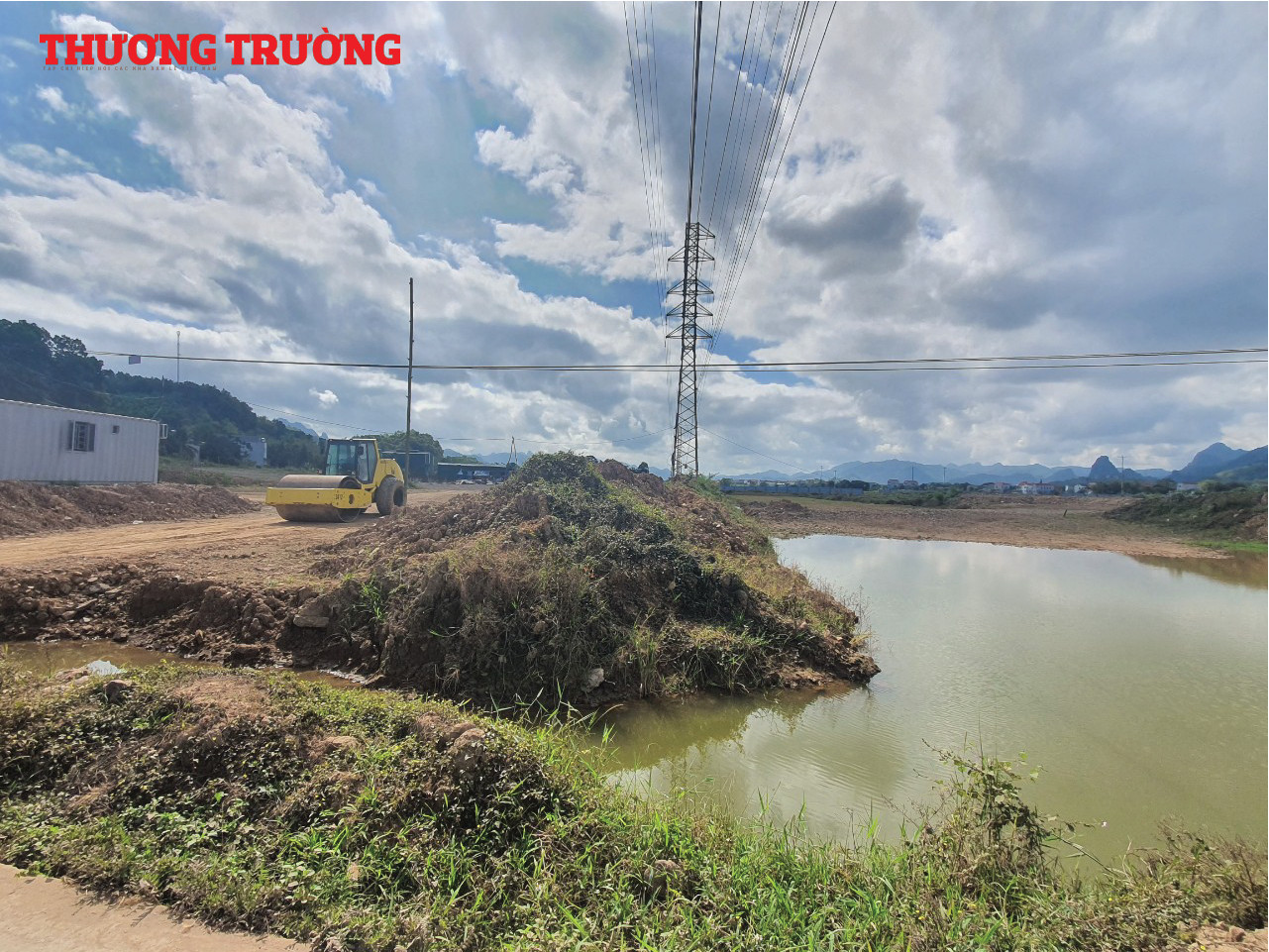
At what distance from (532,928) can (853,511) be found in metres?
42.7

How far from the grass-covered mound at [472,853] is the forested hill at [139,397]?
4852 cm

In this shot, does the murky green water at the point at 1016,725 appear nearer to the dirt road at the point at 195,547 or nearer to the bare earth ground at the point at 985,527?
the dirt road at the point at 195,547

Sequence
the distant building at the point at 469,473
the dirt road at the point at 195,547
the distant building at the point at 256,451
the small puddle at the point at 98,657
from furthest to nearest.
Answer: the distant building at the point at 469,473 → the distant building at the point at 256,451 → the dirt road at the point at 195,547 → the small puddle at the point at 98,657

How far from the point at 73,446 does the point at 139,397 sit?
51626mm

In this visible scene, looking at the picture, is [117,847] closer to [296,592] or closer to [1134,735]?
[296,592]

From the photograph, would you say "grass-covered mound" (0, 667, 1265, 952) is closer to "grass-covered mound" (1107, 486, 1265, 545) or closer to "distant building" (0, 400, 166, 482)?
"distant building" (0, 400, 166, 482)

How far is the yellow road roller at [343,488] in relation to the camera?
16.2 m

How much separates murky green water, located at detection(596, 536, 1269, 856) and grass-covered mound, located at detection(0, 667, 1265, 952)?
1016mm

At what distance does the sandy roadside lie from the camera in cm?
244

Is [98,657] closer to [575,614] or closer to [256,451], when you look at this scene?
[575,614]

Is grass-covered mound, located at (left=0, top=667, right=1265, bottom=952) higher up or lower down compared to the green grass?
higher up

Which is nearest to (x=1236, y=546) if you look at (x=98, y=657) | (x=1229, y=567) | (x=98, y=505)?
(x=1229, y=567)

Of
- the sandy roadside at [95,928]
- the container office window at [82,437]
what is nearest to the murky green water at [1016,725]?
the sandy roadside at [95,928]

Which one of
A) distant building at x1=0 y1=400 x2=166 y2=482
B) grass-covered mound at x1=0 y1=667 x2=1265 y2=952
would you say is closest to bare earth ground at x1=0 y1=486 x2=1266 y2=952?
grass-covered mound at x1=0 y1=667 x2=1265 y2=952
